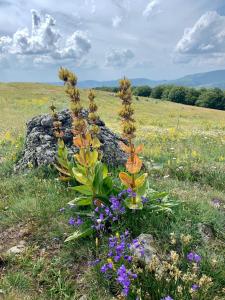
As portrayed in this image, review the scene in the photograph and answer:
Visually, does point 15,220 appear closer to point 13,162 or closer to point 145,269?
point 145,269

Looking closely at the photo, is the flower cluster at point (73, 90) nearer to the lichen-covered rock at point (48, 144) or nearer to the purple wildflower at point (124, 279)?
the purple wildflower at point (124, 279)

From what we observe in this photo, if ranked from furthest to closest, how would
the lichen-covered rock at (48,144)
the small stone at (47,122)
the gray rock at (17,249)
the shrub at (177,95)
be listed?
the shrub at (177,95), the small stone at (47,122), the lichen-covered rock at (48,144), the gray rock at (17,249)

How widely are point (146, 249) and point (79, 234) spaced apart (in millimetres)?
1118

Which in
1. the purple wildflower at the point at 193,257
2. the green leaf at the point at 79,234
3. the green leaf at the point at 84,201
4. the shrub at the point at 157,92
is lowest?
the shrub at the point at 157,92

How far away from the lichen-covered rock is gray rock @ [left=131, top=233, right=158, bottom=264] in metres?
3.82

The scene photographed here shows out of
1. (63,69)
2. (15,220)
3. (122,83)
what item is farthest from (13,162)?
(122,83)

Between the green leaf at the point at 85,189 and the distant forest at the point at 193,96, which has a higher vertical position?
the green leaf at the point at 85,189

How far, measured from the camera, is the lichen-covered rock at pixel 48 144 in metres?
8.80

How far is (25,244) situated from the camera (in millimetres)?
5699

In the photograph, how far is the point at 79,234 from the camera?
5.33m

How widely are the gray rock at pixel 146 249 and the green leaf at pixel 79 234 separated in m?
0.82

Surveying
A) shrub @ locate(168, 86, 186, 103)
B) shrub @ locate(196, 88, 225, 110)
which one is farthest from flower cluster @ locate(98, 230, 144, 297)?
shrub @ locate(168, 86, 186, 103)

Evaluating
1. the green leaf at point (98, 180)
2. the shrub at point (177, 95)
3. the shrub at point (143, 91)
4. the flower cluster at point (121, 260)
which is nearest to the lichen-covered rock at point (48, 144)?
the green leaf at point (98, 180)

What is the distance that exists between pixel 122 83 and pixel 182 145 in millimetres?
9401
